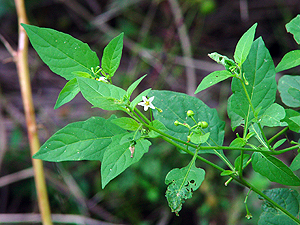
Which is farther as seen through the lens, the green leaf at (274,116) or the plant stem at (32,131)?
the plant stem at (32,131)

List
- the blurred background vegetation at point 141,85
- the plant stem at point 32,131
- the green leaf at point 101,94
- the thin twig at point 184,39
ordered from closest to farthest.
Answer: the green leaf at point 101,94, the plant stem at point 32,131, the blurred background vegetation at point 141,85, the thin twig at point 184,39

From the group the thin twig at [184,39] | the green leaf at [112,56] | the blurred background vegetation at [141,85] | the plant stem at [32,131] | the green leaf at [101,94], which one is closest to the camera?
the green leaf at [101,94]

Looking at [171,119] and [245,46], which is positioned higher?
[245,46]

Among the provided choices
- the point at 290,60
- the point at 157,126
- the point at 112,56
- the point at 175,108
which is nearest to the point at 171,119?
the point at 175,108

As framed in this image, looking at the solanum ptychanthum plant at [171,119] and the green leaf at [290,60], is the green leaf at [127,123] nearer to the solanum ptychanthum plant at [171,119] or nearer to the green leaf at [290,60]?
the solanum ptychanthum plant at [171,119]

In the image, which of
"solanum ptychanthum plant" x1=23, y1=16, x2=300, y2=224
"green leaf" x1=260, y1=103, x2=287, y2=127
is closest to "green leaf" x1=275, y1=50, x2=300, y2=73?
"solanum ptychanthum plant" x1=23, y1=16, x2=300, y2=224

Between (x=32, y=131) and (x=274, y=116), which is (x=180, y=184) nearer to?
(x=274, y=116)

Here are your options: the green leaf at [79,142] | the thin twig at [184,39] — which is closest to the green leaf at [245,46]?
the green leaf at [79,142]
